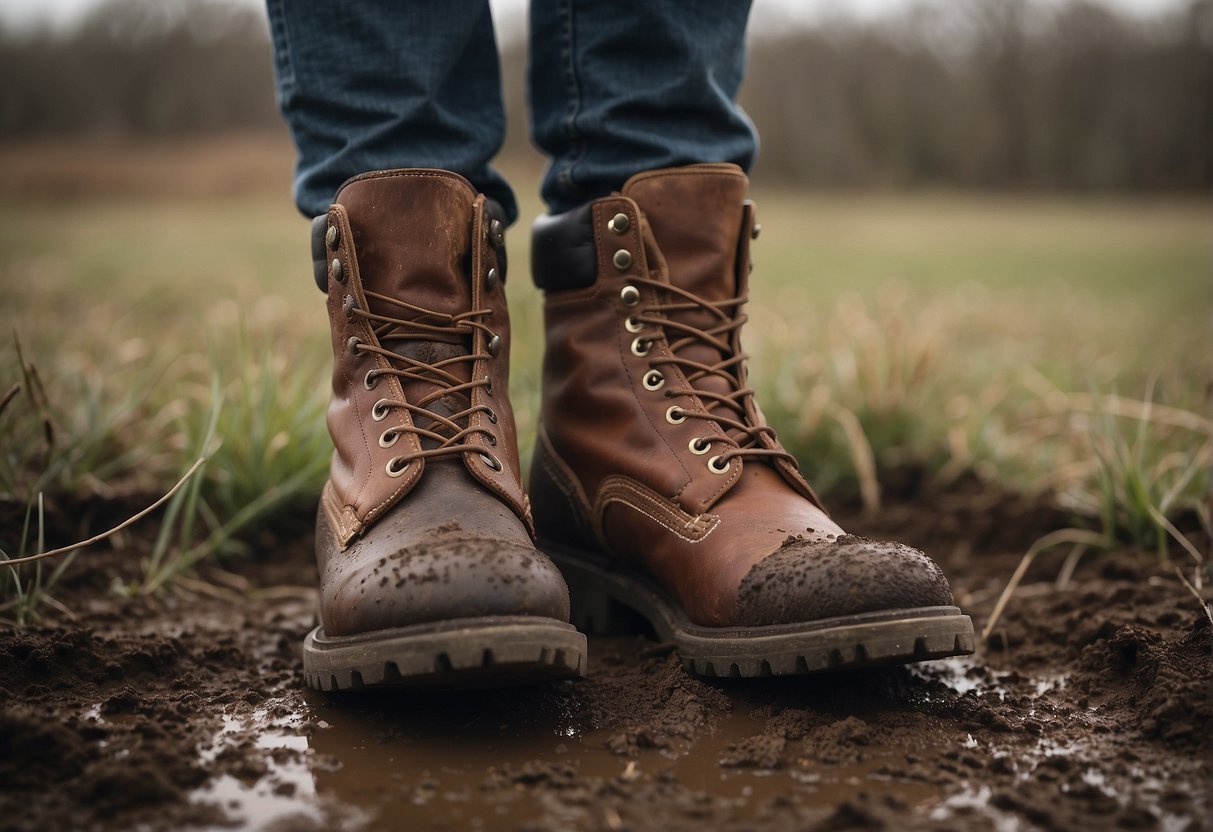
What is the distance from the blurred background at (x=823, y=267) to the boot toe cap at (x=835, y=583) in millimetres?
785

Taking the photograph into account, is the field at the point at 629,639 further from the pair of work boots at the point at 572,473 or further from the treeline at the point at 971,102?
the treeline at the point at 971,102

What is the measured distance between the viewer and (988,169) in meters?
21.5

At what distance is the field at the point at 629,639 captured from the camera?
101cm

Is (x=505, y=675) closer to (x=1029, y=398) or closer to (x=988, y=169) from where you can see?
(x=1029, y=398)

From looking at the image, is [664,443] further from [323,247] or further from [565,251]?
[323,247]

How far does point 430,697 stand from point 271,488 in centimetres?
92

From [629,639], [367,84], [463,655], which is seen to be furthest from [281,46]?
[629,639]

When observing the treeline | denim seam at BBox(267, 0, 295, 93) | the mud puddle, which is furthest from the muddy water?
the treeline

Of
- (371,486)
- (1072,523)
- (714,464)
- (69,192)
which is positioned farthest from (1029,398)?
(69,192)

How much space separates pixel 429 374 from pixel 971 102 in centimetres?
2206

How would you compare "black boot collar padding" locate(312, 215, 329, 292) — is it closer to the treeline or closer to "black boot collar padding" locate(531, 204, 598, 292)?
"black boot collar padding" locate(531, 204, 598, 292)

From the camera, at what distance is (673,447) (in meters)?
1.48

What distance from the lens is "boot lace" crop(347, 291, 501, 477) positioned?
137 centimetres

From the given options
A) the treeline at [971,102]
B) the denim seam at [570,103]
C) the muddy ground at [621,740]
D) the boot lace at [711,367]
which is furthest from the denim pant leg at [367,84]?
the treeline at [971,102]
